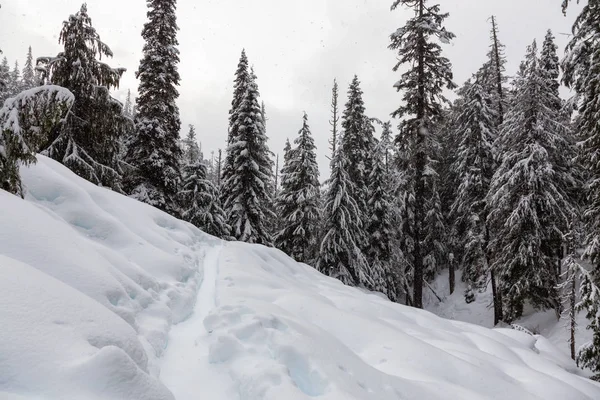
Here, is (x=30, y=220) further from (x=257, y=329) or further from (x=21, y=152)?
(x=257, y=329)

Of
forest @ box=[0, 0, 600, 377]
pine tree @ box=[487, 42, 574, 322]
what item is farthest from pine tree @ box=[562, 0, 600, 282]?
pine tree @ box=[487, 42, 574, 322]

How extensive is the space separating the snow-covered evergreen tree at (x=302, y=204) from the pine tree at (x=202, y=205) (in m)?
4.14

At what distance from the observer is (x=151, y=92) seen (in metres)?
17.0

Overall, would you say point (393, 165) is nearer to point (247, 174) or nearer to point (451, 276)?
point (247, 174)

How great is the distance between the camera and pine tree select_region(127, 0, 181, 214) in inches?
635

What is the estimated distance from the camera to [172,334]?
4641 mm

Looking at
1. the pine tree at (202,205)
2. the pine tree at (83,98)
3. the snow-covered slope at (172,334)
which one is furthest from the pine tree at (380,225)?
the pine tree at (83,98)

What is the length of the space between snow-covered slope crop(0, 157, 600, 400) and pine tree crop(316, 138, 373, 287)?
12.1 meters

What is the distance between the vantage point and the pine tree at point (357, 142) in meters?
23.5

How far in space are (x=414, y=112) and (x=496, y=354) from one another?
10660mm

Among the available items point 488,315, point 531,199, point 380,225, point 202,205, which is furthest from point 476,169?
point 202,205

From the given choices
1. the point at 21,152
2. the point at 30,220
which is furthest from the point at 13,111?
the point at 30,220

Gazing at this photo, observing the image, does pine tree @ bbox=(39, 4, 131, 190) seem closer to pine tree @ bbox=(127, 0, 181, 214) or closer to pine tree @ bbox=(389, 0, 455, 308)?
pine tree @ bbox=(127, 0, 181, 214)

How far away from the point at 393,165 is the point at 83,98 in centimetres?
1318
